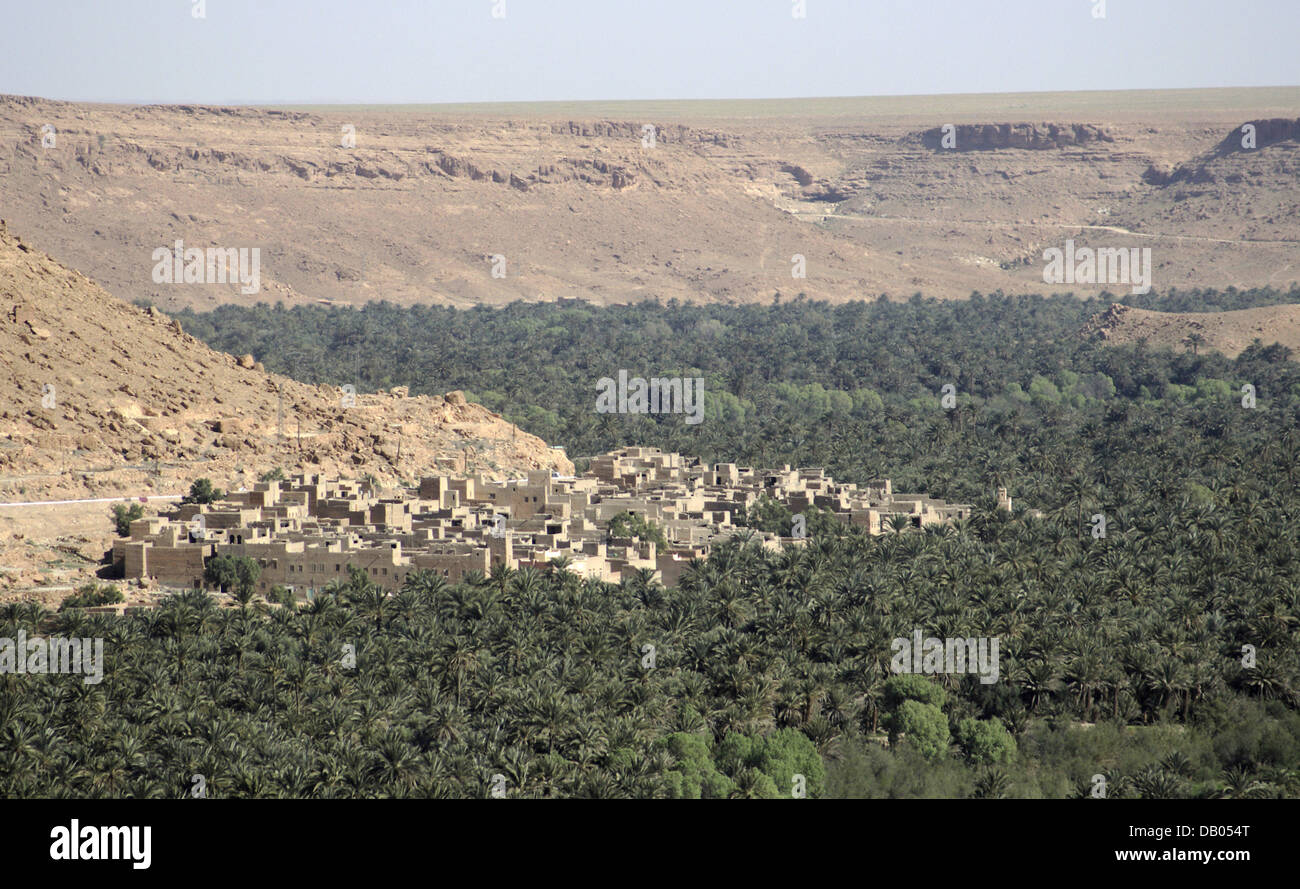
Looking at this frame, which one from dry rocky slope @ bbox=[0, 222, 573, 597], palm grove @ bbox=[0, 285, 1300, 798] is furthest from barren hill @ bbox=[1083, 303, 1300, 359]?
dry rocky slope @ bbox=[0, 222, 573, 597]

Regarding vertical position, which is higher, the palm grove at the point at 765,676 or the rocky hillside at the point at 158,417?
the rocky hillside at the point at 158,417

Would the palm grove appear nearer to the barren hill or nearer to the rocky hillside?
the rocky hillside

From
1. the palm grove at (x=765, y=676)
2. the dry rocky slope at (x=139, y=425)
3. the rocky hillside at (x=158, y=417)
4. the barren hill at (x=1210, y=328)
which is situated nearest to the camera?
the palm grove at (x=765, y=676)

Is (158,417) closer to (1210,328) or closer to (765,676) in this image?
(765,676)

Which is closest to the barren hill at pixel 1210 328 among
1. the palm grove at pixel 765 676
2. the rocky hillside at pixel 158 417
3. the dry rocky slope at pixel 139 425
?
the palm grove at pixel 765 676

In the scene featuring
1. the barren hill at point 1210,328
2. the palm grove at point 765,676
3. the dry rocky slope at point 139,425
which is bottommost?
the palm grove at point 765,676

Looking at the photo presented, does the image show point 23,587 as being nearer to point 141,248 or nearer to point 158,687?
point 158,687

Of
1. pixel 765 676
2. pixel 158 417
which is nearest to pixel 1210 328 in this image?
pixel 158 417

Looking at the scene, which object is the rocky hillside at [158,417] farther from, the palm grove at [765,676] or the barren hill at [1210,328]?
the barren hill at [1210,328]
